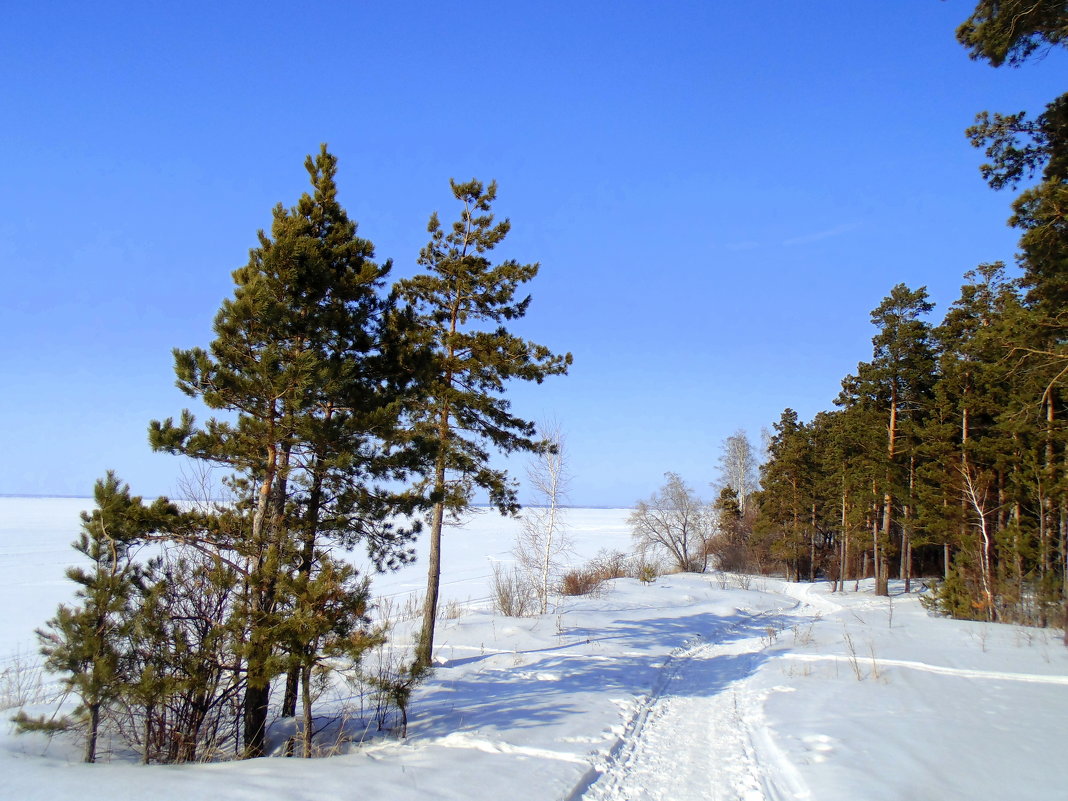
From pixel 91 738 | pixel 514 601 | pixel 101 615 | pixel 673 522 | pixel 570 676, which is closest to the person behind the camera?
pixel 101 615

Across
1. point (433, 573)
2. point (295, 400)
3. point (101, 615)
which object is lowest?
point (433, 573)

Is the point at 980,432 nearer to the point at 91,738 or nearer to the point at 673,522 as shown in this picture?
the point at 673,522

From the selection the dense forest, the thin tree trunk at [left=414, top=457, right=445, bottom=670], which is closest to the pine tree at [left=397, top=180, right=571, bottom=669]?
the thin tree trunk at [left=414, top=457, right=445, bottom=670]

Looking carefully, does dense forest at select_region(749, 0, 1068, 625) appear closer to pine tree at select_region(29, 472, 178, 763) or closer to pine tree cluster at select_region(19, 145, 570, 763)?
pine tree cluster at select_region(19, 145, 570, 763)

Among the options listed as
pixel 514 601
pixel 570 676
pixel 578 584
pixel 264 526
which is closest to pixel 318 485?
pixel 264 526

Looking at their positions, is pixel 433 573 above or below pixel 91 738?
above

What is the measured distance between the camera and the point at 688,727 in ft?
27.4

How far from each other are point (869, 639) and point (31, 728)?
15444 millimetres

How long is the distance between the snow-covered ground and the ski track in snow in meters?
0.03

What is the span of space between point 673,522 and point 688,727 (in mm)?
38479

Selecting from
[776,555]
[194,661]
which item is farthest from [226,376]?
[776,555]

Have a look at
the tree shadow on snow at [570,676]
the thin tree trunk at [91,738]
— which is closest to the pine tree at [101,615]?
the thin tree trunk at [91,738]

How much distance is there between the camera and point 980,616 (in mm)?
18781

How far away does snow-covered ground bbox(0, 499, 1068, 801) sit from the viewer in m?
5.82
